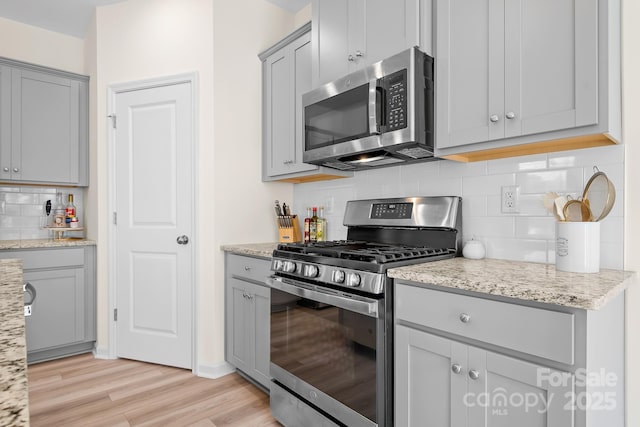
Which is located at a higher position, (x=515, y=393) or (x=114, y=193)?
(x=114, y=193)

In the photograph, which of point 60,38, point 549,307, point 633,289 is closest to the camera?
point 549,307

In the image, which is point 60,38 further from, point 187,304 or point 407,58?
point 407,58

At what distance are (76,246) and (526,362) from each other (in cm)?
325

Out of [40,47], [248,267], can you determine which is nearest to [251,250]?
[248,267]

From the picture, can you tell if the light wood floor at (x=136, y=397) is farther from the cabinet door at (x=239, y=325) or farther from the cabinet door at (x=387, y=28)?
the cabinet door at (x=387, y=28)

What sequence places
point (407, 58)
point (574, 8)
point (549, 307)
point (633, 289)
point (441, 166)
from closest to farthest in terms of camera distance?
1. point (549, 307)
2. point (574, 8)
3. point (633, 289)
4. point (407, 58)
5. point (441, 166)

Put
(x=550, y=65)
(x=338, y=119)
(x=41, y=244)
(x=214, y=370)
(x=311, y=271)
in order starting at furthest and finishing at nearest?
(x=41, y=244)
(x=214, y=370)
(x=338, y=119)
(x=311, y=271)
(x=550, y=65)

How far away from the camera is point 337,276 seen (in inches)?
65.7

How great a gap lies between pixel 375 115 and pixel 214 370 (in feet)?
6.82

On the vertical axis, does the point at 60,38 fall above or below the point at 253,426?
above

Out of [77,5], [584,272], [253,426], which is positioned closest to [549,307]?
[584,272]

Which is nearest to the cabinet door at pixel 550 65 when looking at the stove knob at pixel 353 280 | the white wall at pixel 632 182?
the white wall at pixel 632 182

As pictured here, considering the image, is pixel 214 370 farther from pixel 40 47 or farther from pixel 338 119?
pixel 40 47

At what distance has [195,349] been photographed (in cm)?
273
